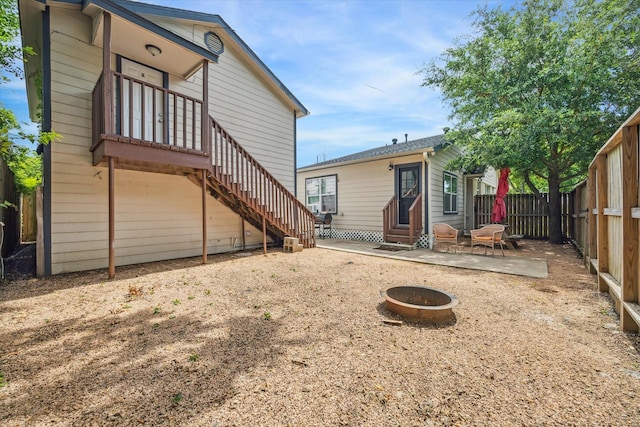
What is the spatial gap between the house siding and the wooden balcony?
40 cm

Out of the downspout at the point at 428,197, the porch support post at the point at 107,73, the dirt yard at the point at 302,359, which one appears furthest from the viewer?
the downspout at the point at 428,197

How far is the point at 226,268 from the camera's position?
5.80m

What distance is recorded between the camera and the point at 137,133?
6094 mm

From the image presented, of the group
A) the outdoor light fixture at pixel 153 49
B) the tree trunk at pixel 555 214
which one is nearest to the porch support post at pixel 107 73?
the outdoor light fixture at pixel 153 49

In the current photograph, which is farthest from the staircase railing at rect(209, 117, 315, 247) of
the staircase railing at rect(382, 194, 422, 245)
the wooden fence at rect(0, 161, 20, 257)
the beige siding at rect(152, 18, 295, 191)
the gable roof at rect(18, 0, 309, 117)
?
the wooden fence at rect(0, 161, 20, 257)

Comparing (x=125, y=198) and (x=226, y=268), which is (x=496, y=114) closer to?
(x=226, y=268)

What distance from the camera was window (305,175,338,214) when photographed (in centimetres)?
1192

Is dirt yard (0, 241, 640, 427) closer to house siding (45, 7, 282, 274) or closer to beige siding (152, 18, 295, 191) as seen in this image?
house siding (45, 7, 282, 274)

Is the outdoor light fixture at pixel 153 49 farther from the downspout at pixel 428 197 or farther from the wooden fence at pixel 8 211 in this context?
the downspout at pixel 428 197

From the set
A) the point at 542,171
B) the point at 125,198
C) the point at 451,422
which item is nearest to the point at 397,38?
the point at 542,171

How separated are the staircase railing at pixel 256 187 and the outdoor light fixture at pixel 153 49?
1.63m

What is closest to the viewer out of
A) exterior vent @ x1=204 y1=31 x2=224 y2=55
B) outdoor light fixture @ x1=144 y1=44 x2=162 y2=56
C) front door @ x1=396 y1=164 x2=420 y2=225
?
outdoor light fixture @ x1=144 y1=44 x2=162 y2=56

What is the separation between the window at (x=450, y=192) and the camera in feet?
35.4

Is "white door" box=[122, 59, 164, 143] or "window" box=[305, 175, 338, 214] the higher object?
"white door" box=[122, 59, 164, 143]
